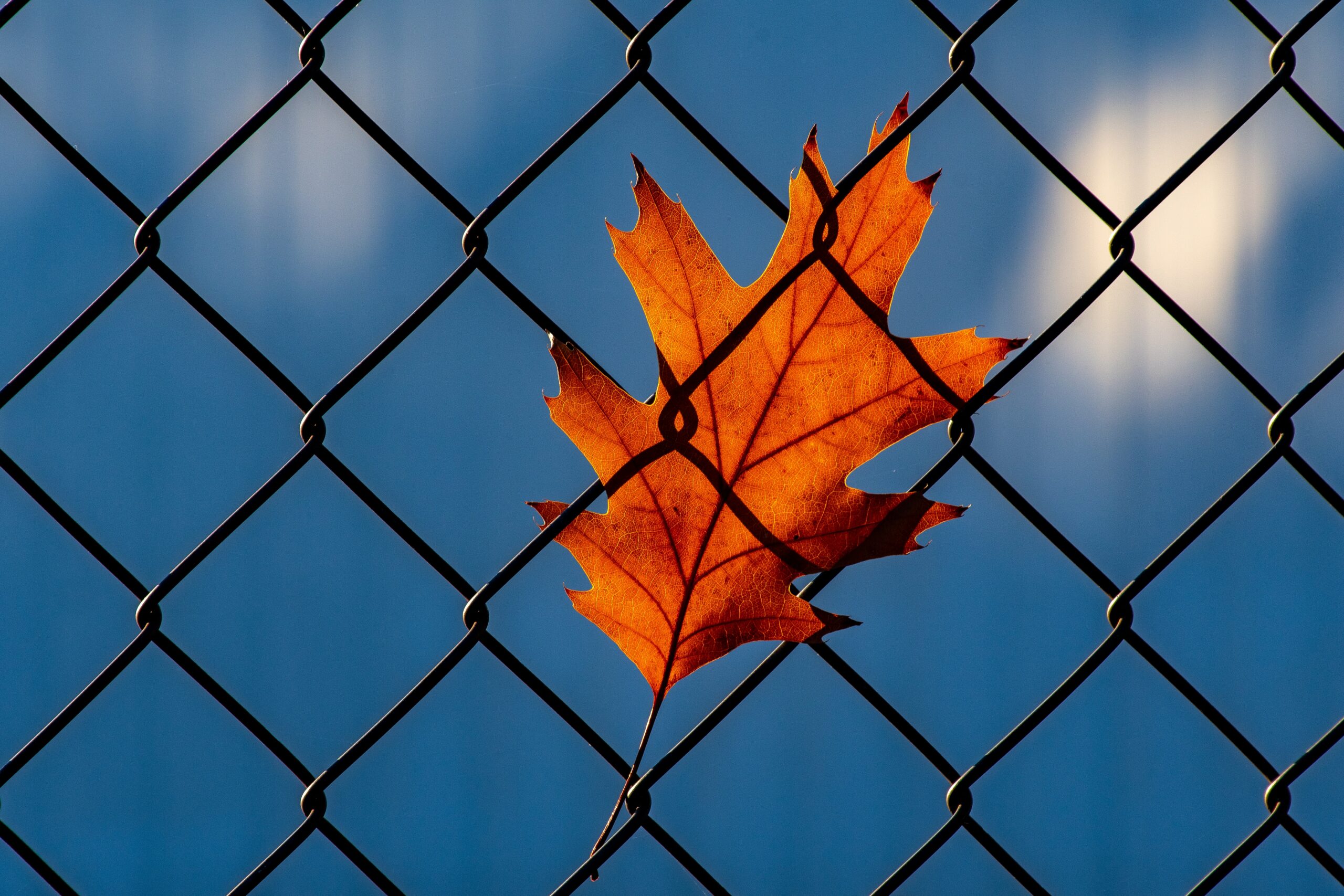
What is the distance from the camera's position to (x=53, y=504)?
1.93 ft

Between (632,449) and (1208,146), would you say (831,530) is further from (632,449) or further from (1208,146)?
(1208,146)

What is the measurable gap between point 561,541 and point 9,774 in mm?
395

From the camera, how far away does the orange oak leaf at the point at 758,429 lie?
1.77 ft

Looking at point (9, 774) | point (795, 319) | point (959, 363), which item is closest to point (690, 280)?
point (795, 319)

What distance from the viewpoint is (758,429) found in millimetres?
563

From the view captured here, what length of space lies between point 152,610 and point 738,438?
0.41 m

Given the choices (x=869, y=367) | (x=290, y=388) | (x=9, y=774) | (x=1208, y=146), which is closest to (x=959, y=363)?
(x=869, y=367)

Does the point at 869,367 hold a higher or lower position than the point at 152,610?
lower

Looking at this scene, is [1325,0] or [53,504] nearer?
[53,504]

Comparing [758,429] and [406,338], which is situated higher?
[406,338]

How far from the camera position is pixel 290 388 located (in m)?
0.60

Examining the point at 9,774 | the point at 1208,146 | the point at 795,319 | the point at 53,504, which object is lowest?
the point at 1208,146

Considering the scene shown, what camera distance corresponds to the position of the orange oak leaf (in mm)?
541

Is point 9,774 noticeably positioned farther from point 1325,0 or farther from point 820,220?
point 1325,0
